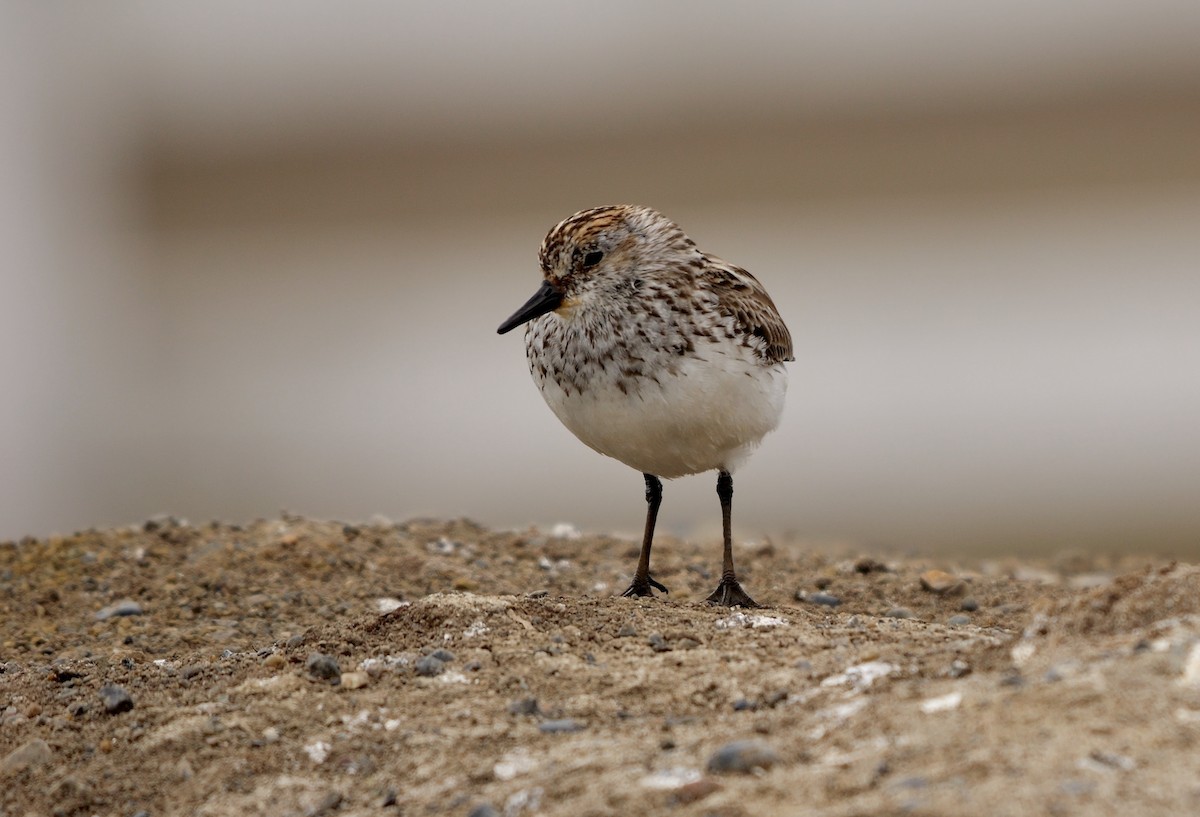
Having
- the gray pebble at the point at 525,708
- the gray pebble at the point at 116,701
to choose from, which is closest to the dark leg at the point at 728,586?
the gray pebble at the point at 525,708

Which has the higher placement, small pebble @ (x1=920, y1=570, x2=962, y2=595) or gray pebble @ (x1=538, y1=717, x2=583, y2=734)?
small pebble @ (x1=920, y1=570, x2=962, y2=595)

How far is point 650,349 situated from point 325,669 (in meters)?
1.94

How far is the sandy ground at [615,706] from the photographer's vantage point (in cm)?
302

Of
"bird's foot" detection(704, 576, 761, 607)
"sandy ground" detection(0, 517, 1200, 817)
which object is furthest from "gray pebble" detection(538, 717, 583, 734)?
"bird's foot" detection(704, 576, 761, 607)

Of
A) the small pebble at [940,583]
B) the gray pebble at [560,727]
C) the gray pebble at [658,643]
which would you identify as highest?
the small pebble at [940,583]

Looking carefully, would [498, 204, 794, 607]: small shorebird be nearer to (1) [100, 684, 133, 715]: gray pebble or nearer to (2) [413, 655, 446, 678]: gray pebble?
(2) [413, 655, 446, 678]: gray pebble

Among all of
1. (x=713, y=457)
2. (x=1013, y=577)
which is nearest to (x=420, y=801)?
(x=713, y=457)

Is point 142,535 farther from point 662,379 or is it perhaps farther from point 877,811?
point 877,811

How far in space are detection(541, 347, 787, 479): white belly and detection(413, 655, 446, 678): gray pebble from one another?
5.01 ft

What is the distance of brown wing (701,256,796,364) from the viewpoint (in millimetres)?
5984

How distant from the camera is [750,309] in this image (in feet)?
20.0

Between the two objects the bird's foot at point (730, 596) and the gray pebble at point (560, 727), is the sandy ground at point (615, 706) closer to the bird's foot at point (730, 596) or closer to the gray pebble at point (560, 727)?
the gray pebble at point (560, 727)

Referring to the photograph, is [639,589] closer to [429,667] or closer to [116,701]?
[429,667]

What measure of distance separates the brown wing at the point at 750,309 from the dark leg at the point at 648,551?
884 millimetres
